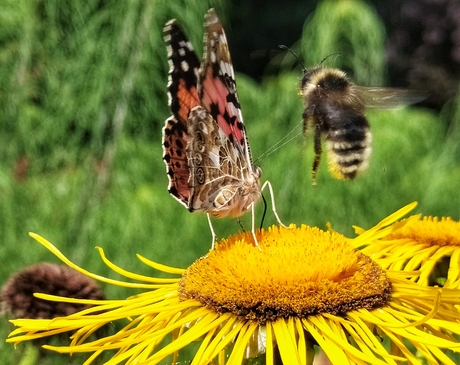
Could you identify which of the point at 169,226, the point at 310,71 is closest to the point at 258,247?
the point at 310,71

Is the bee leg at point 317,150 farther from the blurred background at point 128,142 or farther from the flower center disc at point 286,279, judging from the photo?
the blurred background at point 128,142

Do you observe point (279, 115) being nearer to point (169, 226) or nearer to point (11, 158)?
point (169, 226)

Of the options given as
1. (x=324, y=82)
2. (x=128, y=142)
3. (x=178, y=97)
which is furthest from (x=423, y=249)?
(x=128, y=142)

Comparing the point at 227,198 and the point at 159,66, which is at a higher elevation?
the point at 227,198

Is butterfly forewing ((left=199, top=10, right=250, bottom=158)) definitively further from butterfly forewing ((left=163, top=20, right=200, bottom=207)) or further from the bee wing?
the bee wing

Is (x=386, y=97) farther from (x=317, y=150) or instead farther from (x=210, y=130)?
(x=210, y=130)

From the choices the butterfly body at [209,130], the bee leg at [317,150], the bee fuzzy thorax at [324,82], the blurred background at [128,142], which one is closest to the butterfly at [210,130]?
the butterfly body at [209,130]

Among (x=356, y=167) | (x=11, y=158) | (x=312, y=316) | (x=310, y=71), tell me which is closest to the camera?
(x=312, y=316)
